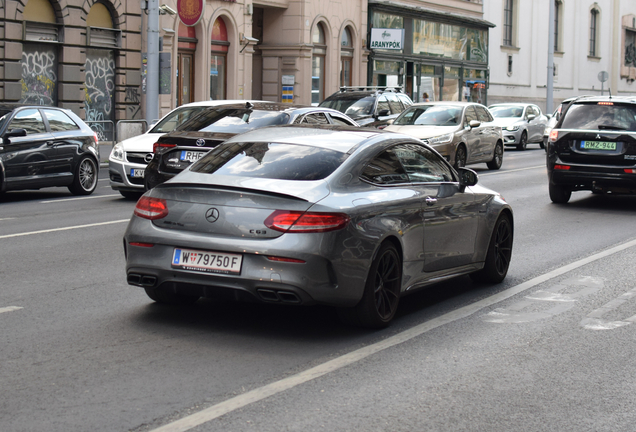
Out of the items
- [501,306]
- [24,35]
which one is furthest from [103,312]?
[24,35]

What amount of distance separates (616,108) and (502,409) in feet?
35.5

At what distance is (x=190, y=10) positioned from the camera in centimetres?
2408

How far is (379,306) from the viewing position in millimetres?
6742

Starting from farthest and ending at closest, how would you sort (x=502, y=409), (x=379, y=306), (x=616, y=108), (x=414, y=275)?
(x=616, y=108) < (x=414, y=275) < (x=379, y=306) < (x=502, y=409)

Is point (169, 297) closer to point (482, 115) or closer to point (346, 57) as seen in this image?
point (482, 115)

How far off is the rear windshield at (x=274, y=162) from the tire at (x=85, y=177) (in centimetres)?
938

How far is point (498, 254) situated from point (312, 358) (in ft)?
10.9

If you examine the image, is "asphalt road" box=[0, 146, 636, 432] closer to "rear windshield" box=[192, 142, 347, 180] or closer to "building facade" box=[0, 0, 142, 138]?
"rear windshield" box=[192, 142, 347, 180]

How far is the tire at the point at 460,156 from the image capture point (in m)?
21.3

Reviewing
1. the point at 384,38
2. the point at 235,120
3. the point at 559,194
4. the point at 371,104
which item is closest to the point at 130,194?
the point at 235,120

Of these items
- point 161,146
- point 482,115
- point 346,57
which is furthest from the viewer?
point 346,57

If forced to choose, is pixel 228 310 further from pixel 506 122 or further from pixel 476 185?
pixel 506 122

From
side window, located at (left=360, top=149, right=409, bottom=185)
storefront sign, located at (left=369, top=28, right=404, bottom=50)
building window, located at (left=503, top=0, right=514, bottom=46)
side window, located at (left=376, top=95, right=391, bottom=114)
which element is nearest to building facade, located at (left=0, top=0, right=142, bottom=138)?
side window, located at (left=376, top=95, right=391, bottom=114)

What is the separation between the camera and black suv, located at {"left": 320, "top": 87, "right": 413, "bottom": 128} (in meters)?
24.0
